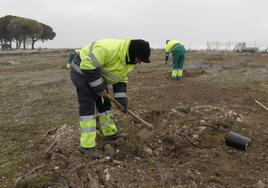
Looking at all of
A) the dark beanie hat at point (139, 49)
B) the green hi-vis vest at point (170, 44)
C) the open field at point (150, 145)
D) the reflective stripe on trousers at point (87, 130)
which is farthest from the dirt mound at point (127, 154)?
the green hi-vis vest at point (170, 44)

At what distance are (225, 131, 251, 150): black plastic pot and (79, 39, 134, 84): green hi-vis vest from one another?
1.83m

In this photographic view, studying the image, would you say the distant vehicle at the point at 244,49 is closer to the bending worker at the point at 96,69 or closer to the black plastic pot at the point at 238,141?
the black plastic pot at the point at 238,141

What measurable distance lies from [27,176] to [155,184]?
160 cm

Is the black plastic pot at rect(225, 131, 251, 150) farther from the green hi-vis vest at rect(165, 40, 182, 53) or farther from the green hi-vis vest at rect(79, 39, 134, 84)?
the green hi-vis vest at rect(165, 40, 182, 53)

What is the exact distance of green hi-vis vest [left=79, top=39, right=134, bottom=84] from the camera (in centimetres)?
499

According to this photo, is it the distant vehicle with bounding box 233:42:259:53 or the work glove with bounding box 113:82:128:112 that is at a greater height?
the distant vehicle with bounding box 233:42:259:53

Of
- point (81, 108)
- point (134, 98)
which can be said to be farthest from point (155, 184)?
point (134, 98)

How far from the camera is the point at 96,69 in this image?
504 centimetres

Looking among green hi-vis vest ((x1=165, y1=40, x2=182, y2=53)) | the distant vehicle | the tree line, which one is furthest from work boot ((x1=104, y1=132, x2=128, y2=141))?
the tree line

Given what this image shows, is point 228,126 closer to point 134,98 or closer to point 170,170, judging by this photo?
point 170,170

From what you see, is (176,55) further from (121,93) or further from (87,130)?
(87,130)

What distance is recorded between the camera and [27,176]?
477cm

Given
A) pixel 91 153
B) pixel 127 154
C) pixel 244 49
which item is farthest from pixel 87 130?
pixel 244 49

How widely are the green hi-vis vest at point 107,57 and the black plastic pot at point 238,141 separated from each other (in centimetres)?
183
